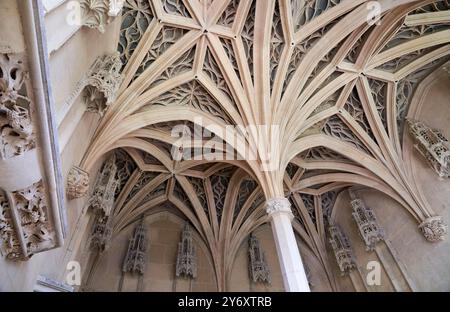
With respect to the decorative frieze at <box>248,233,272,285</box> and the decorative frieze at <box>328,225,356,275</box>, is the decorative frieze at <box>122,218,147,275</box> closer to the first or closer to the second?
the decorative frieze at <box>248,233,272,285</box>

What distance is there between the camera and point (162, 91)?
31.6 ft

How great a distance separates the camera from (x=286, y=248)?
24.2 feet

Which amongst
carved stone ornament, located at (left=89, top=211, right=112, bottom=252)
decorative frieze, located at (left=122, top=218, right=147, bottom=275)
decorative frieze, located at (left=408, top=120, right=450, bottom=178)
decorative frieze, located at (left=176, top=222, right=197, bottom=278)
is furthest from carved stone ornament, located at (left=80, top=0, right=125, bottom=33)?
decorative frieze, located at (left=408, top=120, right=450, bottom=178)

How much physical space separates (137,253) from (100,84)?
6.88 metres

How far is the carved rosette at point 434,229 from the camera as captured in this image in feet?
31.7

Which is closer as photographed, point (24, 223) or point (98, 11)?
point (24, 223)

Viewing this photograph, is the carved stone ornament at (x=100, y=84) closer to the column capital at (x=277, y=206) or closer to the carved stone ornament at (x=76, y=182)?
the carved stone ornament at (x=76, y=182)

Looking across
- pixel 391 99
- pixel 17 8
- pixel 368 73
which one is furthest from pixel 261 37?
pixel 17 8

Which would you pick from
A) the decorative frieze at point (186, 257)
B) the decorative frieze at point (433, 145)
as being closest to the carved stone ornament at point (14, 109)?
the decorative frieze at point (186, 257)

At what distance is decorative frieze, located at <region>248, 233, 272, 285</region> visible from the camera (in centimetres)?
1231

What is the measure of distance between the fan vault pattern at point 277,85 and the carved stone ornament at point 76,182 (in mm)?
811

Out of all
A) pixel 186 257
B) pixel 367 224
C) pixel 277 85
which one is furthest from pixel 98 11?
pixel 367 224

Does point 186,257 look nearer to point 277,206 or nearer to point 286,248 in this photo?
point 277,206
